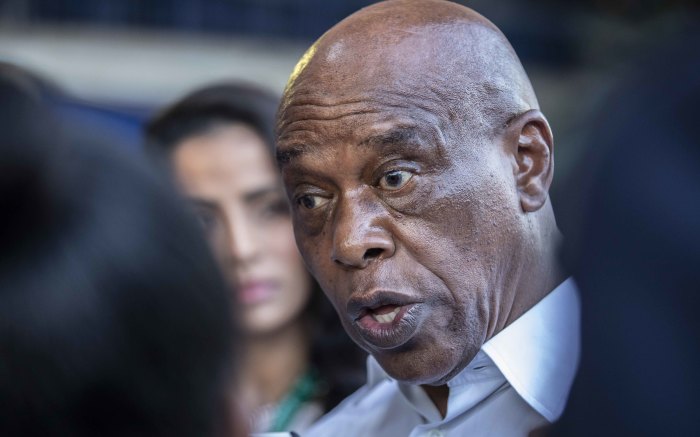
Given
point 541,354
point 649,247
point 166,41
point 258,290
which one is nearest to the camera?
point 649,247

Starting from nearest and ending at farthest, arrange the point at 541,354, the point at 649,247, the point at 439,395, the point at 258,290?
the point at 649,247 < the point at 541,354 < the point at 439,395 < the point at 258,290

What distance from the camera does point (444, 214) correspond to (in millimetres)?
2098

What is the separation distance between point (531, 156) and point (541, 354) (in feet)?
1.33

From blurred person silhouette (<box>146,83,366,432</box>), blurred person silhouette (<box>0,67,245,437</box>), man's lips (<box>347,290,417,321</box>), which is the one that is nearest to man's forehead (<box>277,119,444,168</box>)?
man's lips (<box>347,290,417,321</box>)

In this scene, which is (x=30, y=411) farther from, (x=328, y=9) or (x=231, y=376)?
(x=328, y=9)

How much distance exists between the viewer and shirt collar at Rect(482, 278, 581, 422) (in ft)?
6.93

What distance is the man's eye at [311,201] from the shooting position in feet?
7.21

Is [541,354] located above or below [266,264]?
above

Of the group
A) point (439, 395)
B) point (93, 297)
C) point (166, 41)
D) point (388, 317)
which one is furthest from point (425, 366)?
point (166, 41)

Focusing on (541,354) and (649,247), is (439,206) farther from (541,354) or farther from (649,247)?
(649,247)

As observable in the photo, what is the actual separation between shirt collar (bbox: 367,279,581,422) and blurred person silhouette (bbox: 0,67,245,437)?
2.88ft

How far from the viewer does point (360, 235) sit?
2062 mm

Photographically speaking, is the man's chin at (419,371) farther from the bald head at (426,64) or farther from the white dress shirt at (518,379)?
the bald head at (426,64)

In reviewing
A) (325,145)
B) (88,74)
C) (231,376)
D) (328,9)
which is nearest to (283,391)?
(325,145)
